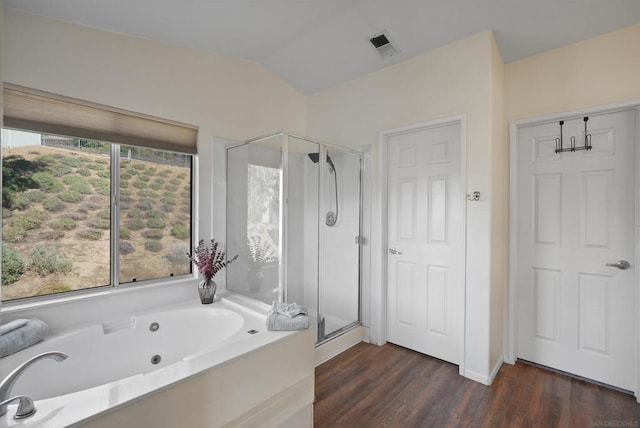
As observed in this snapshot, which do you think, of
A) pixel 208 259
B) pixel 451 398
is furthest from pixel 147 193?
pixel 451 398

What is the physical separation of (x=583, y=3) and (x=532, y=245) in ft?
5.78

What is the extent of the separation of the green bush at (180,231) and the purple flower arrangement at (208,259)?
0.14 m

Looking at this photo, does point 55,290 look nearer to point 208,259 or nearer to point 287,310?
point 208,259

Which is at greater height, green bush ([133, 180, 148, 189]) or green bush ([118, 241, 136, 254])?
green bush ([133, 180, 148, 189])

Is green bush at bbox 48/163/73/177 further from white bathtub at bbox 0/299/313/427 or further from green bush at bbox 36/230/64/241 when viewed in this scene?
white bathtub at bbox 0/299/313/427

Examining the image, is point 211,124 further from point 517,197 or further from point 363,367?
point 517,197

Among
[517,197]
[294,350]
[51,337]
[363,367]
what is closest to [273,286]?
[294,350]

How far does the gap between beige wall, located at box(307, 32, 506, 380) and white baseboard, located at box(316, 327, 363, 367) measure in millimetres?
1000

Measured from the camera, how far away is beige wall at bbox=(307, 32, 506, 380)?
2404 mm

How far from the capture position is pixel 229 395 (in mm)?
1568

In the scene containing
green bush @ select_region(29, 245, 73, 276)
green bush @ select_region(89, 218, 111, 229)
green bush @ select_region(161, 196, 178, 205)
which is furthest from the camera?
green bush @ select_region(161, 196, 178, 205)

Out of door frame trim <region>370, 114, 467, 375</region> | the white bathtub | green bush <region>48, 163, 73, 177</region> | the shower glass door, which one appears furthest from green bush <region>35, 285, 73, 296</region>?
door frame trim <region>370, 114, 467, 375</region>

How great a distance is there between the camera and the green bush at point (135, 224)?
2.43m

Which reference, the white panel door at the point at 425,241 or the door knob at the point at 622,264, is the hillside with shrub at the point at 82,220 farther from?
the door knob at the point at 622,264
